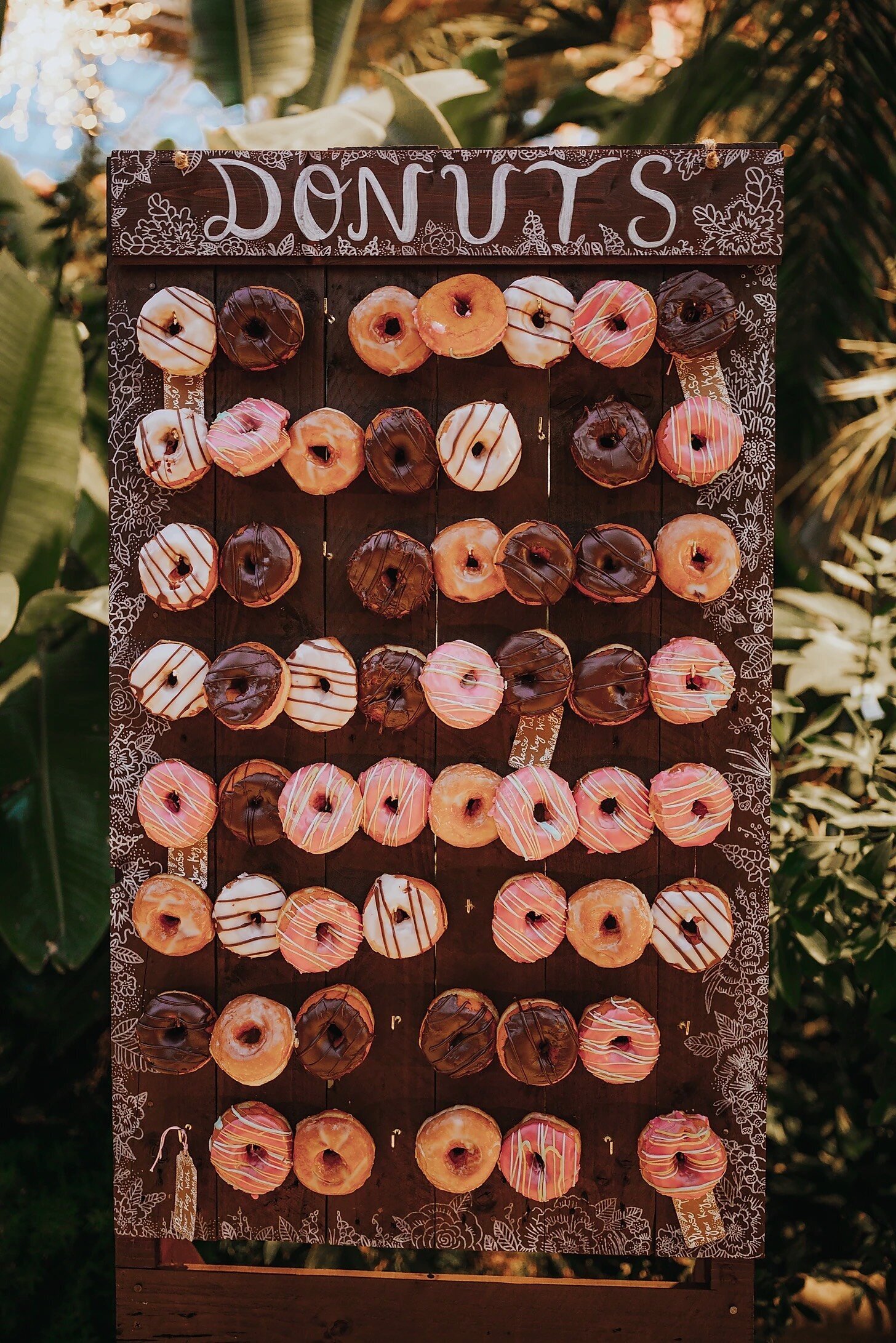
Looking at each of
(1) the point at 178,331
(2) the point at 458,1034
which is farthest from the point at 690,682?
(1) the point at 178,331

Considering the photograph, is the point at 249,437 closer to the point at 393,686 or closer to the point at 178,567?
the point at 178,567

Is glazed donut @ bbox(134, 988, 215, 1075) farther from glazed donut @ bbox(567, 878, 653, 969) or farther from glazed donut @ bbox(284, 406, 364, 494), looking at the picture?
glazed donut @ bbox(284, 406, 364, 494)

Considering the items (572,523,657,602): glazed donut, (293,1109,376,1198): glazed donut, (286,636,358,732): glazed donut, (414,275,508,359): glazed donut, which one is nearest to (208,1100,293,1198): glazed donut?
(293,1109,376,1198): glazed donut

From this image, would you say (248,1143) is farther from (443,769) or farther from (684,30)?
(684,30)

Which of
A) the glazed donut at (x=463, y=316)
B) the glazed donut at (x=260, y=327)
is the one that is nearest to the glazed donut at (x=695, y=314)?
the glazed donut at (x=463, y=316)

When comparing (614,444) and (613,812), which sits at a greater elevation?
(614,444)

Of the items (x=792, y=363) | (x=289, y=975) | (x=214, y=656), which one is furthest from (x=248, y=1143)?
(x=792, y=363)

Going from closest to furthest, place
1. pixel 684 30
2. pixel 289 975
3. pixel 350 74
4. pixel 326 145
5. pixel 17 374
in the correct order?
pixel 289 975, pixel 17 374, pixel 326 145, pixel 684 30, pixel 350 74

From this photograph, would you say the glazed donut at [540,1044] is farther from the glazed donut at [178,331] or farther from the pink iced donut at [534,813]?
the glazed donut at [178,331]
